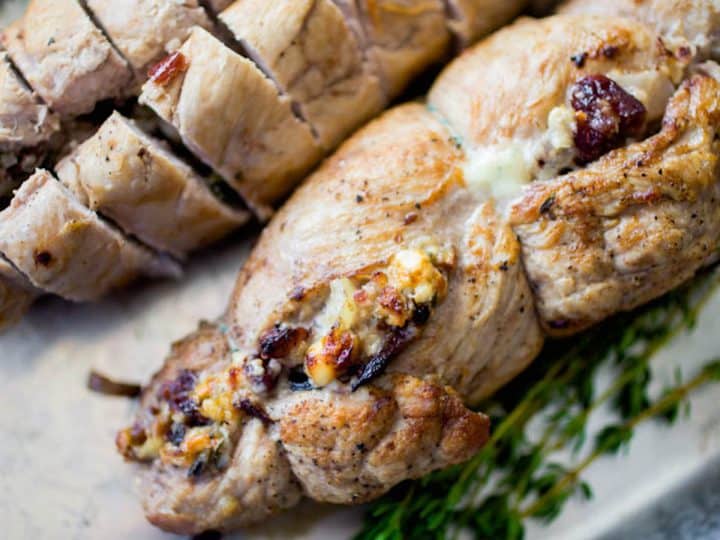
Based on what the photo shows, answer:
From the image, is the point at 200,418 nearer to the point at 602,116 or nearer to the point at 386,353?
the point at 386,353

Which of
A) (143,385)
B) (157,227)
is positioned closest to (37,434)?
(143,385)

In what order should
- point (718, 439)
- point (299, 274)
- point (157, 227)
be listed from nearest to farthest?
point (299, 274), point (157, 227), point (718, 439)

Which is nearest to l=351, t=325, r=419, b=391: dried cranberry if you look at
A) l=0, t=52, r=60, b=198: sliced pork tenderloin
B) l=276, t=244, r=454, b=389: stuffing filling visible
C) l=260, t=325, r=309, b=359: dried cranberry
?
l=276, t=244, r=454, b=389: stuffing filling visible

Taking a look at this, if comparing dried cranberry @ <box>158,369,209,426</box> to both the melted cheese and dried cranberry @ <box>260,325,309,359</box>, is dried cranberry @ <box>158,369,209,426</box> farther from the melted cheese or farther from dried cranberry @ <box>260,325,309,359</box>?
the melted cheese

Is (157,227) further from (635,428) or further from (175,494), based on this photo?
(635,428)

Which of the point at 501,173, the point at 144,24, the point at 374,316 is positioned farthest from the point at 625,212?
the point at 144,24

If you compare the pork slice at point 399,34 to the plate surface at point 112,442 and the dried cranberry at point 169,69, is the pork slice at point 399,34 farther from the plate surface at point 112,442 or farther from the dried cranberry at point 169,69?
the plate surface at point 112,442
